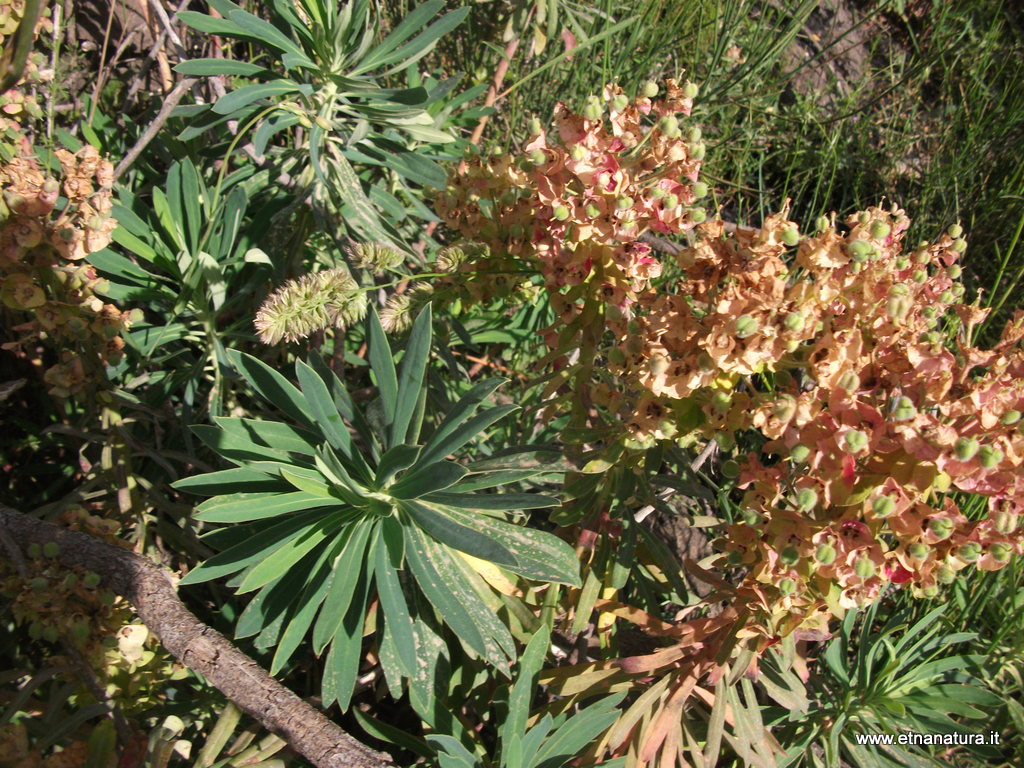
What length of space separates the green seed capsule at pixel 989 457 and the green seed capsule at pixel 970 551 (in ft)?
0.49

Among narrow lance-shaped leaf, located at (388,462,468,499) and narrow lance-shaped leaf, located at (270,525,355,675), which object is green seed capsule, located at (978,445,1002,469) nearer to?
narrow lance-shaped leaf, located at (388,462,468,499)

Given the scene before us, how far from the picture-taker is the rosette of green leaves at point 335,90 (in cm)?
155

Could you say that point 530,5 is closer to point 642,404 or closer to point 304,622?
point 642,404

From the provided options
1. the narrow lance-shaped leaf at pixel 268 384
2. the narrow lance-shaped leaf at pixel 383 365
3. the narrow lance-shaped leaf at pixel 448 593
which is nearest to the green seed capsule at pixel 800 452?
the narrow lance-shaped leaf at pixel 448 593

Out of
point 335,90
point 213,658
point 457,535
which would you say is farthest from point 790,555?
point 335,90

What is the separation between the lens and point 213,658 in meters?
1.20

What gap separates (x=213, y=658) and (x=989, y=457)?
113cm

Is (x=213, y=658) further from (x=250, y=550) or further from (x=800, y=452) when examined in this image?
(x=800, y=452)

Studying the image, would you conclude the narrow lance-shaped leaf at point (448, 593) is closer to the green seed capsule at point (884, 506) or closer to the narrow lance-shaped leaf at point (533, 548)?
the narrow lance-shaped leaf at point (533, 548)

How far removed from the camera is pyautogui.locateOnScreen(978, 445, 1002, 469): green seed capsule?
94 cm

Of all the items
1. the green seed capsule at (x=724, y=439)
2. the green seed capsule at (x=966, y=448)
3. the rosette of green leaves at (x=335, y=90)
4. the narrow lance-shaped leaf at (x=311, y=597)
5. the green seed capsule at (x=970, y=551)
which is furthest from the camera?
the rosette of green leaves at (x=335, y=90)

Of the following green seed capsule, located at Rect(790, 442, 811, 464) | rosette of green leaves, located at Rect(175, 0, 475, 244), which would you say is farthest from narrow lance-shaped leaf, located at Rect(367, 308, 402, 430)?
green seed capsule, located at Rect(790, 442, 811, 464)

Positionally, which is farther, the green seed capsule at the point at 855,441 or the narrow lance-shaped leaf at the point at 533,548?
the narrow lance-shaped leaf at the point at 533,548

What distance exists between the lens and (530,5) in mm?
2111
